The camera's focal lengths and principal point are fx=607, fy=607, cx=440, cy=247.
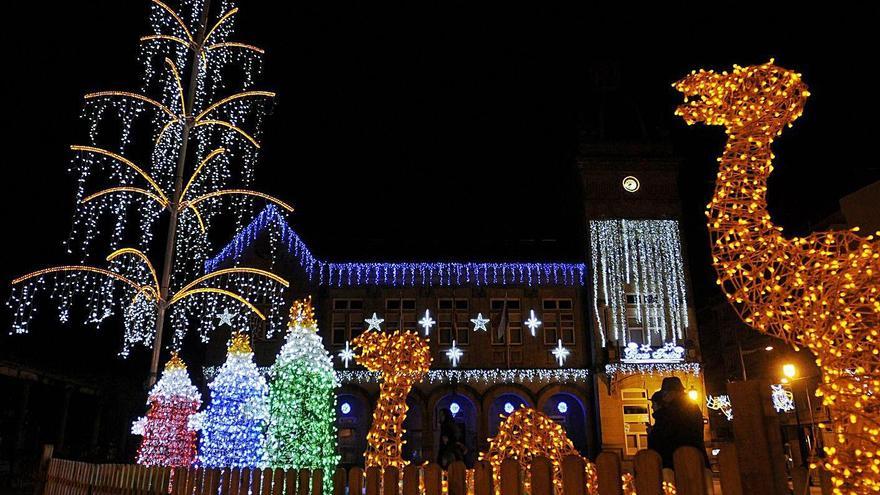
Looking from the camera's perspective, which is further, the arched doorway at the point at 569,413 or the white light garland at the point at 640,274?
the arched doorway at the point at 569,413

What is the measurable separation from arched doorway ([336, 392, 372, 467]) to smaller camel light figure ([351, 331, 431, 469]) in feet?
47.6

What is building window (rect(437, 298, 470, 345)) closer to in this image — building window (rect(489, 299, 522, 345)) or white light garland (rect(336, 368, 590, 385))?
building window (rect(489, 299, 522, 345))

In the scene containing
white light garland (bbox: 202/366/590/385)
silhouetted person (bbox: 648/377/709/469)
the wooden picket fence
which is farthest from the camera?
white light garland (bbox: 202/366/590/385)

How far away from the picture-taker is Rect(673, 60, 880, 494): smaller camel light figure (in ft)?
13.0

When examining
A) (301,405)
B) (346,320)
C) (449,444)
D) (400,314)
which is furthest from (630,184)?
(301,405)

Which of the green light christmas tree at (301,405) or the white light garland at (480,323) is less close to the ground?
the white light garland at (480,323)

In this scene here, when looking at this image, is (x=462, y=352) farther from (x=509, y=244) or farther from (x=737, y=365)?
(x=737, y=365)

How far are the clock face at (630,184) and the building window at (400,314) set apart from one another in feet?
34.2

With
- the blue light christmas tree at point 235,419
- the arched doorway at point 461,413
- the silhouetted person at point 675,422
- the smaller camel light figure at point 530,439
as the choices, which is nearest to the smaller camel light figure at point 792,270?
the silhouetted person at point 675,422

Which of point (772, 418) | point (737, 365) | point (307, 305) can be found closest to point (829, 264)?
point (772, 418)

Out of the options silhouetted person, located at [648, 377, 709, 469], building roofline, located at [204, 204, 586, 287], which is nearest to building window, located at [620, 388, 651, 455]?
building roofline, located at [204, 204, 586, 287]

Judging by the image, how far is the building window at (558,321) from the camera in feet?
86.4

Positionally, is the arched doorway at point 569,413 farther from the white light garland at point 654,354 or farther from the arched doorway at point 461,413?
the arched doorway at point 461,413

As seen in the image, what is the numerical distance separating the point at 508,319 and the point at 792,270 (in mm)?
21748
